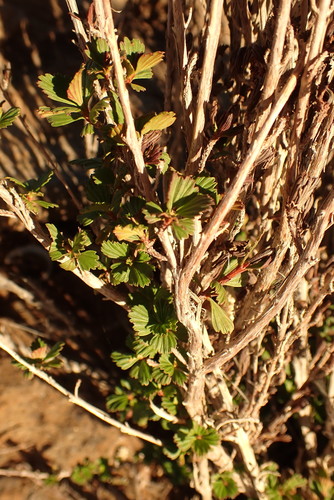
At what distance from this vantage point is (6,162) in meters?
1.50

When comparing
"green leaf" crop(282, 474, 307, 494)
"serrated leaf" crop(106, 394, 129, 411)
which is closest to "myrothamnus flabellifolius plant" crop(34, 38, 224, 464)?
"serrated leaf" crop(106, 394, 129, 411)

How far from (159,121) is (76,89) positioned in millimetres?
155

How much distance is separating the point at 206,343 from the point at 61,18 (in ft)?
3.93

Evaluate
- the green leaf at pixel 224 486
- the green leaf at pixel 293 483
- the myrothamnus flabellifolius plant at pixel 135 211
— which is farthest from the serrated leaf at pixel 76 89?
the green leaf at pixel 293 483

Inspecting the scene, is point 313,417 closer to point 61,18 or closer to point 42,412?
point 42,412

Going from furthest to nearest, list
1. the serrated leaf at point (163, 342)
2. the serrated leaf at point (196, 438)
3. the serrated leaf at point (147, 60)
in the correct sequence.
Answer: the serrated leaf at point (196, 438) < the serrated leaf at point (163, 342) < the serrated leaf at point (147, 60)

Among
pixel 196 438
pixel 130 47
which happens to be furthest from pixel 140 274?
pixel 196 438

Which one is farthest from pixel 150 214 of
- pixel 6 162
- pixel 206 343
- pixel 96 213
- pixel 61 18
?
pixel 61 18

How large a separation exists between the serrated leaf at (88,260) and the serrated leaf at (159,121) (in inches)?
11.5

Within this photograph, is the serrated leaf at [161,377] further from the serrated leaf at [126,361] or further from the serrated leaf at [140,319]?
the serrated leaf at [140,319]

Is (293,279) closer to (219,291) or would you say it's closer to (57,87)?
(219,291)

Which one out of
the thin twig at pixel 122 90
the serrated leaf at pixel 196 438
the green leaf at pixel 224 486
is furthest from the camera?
the green leaf at pixel 224 486

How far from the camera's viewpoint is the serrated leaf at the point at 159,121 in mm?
750

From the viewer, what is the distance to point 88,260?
35.7 inches
